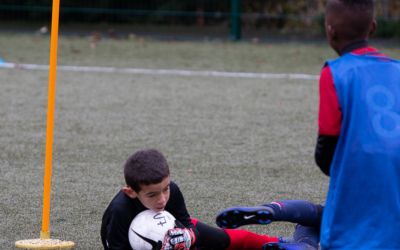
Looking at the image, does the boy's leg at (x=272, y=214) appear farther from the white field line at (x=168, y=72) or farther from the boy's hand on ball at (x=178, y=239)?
the white field line at (x=168, y=72)

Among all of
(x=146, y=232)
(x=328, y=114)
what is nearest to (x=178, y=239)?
(x=146, y=232)

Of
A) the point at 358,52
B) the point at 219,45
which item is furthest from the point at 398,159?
the point at 219,45

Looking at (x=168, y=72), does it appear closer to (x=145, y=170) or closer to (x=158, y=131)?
(x=158, y=131)

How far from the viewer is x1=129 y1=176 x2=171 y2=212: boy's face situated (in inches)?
144

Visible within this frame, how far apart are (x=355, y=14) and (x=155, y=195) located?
120 cm

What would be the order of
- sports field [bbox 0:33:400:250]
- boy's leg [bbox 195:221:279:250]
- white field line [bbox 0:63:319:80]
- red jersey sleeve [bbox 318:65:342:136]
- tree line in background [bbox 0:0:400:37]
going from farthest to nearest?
1. tree line in background [bbox 0:0:400:37]
2. white field line [bbox 0:63:319:80]
3. sports field [bbox 0:33:400:250]
4. boy's leg [bbox 195:221:279:250]
5. red jersey sleeve [bbox 318:65:342:136]

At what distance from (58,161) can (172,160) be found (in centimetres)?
77

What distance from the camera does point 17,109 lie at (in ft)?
26.7

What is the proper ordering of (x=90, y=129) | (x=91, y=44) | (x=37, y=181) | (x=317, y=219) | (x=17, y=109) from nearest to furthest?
1. (x=317, y=219)
2. (x=37, y=181)
3. (x=90, y=129)
4. (x=17, y=109)
5. (x=91, y=44)

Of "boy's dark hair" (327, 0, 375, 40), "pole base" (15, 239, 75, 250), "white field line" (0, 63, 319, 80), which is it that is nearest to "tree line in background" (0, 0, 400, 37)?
"white field line" (0, 63, 319, 80)

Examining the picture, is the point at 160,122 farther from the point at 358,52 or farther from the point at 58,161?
the point at 358,52

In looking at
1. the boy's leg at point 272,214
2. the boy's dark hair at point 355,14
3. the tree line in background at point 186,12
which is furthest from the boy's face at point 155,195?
the tree line in background at point 186,12

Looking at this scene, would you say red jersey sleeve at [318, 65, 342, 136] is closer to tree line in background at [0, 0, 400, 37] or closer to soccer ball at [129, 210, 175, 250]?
soccer ball at [129, 210, 175, 250]

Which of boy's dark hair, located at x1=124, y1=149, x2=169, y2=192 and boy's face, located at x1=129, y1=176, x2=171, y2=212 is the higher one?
boy's dark hair, located at x1=124, y1=149, x2=169, y2=192
